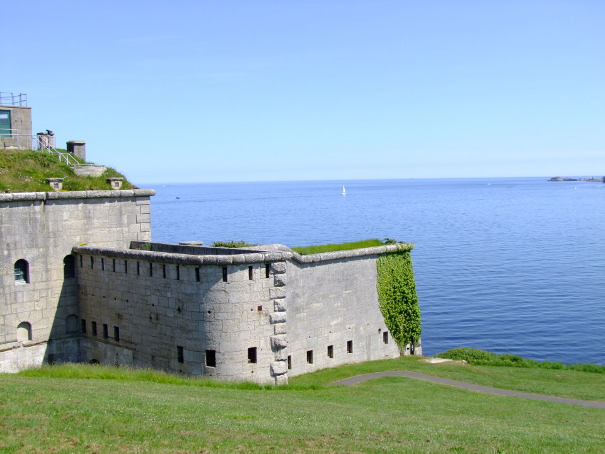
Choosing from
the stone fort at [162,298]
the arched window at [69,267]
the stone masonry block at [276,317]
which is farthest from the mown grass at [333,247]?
the arched window at [69,267]

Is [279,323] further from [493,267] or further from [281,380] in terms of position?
[493,267]

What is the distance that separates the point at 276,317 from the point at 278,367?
6.17 feet

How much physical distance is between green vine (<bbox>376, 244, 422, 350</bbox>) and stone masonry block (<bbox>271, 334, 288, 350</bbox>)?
7.77 meters

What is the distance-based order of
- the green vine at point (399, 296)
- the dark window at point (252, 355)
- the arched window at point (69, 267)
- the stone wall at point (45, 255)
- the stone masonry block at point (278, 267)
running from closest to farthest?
the dark window at point (252, 355)
the stone masonry block at point (278, 267)
the stone wall at point (45, 255)
the arched window at point (69, 267)
the green vine at point (399, 296)

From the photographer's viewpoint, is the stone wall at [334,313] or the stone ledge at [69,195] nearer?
the stone ledge at [69,195]

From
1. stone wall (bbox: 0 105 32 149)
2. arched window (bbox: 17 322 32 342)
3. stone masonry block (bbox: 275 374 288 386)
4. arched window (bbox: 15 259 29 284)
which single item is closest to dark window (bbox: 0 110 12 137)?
stone wall (bbox: 0 105 32 149)

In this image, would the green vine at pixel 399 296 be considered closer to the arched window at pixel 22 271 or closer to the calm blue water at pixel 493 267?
the calm blue water at pixel 493 267

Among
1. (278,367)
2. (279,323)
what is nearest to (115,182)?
(279,323)

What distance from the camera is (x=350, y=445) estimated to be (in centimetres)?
1495

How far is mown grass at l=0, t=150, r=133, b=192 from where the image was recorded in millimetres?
29547

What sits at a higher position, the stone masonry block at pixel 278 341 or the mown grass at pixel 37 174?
the mown grass at pixel 37 174

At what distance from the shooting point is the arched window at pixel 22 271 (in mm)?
28359

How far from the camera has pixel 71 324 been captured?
3050 centimetres

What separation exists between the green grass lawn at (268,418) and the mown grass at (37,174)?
8237 millimetres
